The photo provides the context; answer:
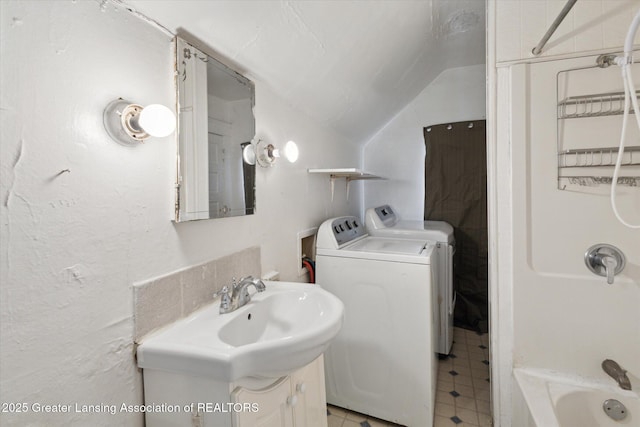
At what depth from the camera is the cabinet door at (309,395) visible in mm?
1090

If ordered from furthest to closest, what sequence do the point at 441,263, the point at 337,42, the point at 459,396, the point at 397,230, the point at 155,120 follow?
the point at 397,230
the point at 441,263
the point at 459,396
the point at 337,42
the point at 155,120

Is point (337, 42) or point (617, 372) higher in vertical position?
point (337, 42)

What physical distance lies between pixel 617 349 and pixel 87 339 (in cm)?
199

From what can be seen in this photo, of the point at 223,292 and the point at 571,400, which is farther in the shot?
the point at 571,400

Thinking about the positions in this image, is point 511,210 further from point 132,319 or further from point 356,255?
point 132,319

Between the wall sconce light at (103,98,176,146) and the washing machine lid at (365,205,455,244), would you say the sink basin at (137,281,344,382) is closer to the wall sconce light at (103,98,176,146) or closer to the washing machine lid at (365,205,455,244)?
the wall sconce light at (103,98,176,146)

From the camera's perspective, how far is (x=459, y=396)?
1.92 m

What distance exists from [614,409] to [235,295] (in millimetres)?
1604

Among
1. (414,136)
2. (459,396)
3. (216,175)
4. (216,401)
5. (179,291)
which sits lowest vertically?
(459,396)

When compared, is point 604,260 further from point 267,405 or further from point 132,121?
point 132,121

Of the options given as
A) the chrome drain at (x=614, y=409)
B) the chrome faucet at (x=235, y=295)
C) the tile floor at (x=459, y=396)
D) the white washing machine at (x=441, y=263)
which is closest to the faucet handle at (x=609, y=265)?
the chrome drain at (x=614, y=409)

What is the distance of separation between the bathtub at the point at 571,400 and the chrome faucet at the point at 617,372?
0.03m

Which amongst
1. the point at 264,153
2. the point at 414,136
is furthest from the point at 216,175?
the point at 414,136

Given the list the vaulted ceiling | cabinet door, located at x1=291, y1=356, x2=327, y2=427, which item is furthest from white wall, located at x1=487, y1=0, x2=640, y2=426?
cabinet door, located at x1=291, y1=356, x2=327, y2=427
